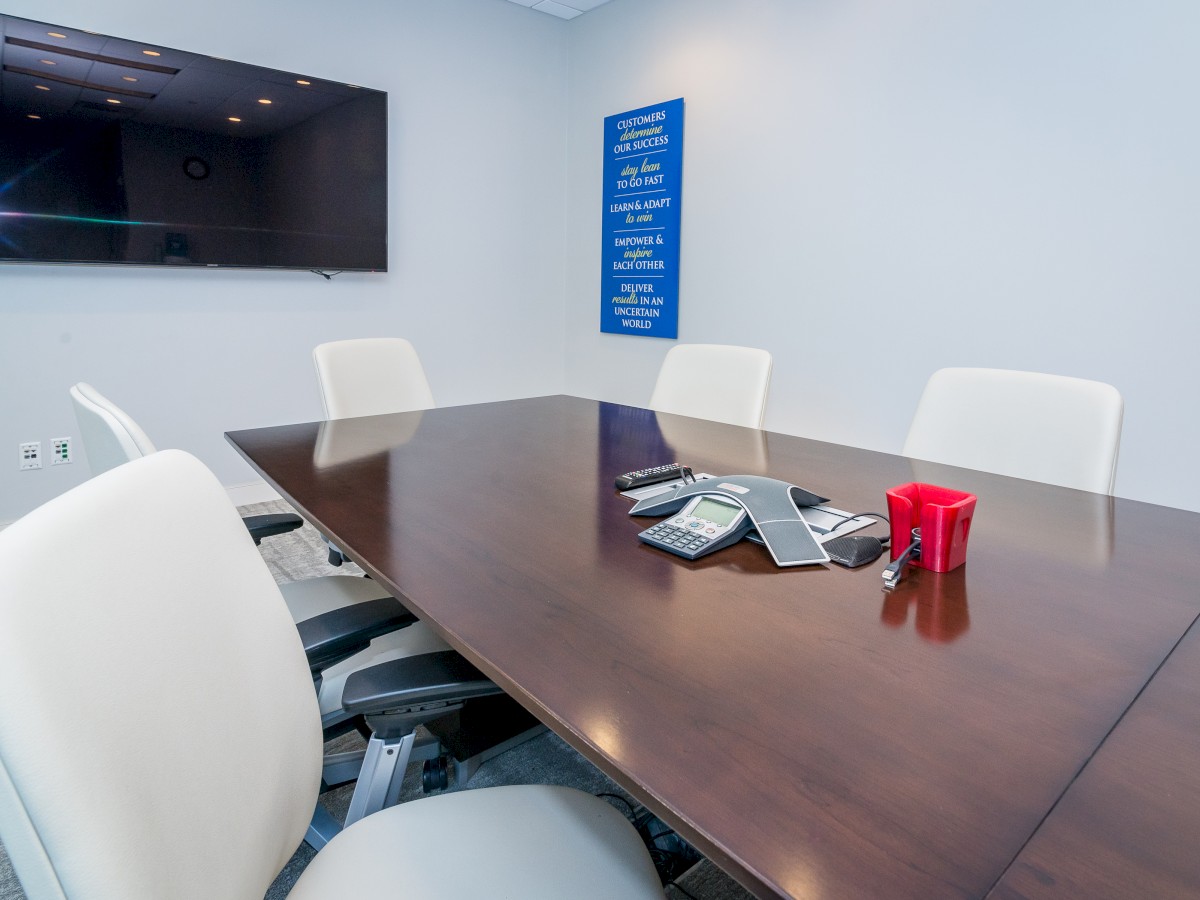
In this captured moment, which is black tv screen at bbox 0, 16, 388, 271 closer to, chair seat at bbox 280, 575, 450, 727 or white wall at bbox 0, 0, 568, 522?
white wall at bbox 0, 0, 568, 522

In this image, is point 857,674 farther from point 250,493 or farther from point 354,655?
point 250,493

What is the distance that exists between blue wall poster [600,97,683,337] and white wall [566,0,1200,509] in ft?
0.31

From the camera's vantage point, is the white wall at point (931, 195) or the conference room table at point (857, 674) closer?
the conference room table at point (857, 674)

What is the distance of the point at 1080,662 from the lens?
0.77 metres

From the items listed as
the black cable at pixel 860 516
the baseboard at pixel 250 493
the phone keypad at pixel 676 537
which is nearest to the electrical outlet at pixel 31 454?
the baseboard at pixel 250 493

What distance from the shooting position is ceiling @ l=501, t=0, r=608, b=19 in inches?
167

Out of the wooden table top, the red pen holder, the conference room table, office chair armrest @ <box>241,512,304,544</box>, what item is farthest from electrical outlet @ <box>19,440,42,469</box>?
the wooden table top

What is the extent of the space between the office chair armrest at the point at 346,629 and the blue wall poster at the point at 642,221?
3.28 m

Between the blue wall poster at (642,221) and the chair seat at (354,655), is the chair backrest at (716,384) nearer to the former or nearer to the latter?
the chair seat at (354,655)

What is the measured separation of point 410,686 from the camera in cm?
86

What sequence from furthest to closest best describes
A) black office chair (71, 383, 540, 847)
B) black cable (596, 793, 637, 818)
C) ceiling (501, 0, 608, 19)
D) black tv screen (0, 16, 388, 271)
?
ceiling (501, 0, 608, 19) < black tv screen (0, 16, 388, 271) < black cable (596, 793, 637, 818) < black office chair (71, 383, 540, 847)

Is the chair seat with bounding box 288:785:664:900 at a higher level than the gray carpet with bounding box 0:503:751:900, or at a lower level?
higher

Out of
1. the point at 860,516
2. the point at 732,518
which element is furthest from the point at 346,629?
the point at 860,516

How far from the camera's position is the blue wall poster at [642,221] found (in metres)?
4.05
